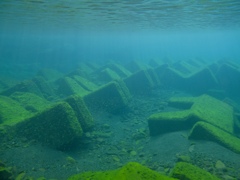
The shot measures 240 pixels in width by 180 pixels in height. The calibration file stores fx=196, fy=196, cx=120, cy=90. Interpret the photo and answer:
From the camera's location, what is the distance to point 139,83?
48.2ft

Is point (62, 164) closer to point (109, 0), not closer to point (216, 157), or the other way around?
point (216, 157)

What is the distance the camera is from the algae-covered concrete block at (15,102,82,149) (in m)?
6.34

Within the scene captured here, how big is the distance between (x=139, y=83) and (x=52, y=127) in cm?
924

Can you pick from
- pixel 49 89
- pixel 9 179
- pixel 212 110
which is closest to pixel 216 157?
pixel 212 110

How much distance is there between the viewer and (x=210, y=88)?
53.0 ft

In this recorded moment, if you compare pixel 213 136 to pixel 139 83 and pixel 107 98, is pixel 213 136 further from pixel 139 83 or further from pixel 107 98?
pixel 139 83

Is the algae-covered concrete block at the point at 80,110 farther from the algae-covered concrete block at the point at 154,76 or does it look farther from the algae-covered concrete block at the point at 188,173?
the algae-covered concrete block at the point at 154,76

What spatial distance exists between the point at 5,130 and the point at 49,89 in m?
8.26

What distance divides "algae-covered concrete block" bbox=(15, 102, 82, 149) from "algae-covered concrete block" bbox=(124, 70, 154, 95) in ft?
28.2

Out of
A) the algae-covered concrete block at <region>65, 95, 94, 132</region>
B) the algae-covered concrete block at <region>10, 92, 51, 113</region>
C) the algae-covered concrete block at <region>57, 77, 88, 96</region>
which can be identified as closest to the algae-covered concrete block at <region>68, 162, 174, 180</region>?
the algae-covered concrete block at <region>65, 95, 94, 132</region>

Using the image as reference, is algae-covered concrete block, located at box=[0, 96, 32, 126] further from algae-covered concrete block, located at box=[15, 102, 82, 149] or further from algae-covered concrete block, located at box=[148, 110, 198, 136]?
algae-covered concrete block, located at box=[148, 110, 198, 136]

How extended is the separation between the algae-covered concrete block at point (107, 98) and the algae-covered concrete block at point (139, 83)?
4.26 meters

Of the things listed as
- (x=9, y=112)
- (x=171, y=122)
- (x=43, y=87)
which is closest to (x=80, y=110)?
(x=9, y=112)

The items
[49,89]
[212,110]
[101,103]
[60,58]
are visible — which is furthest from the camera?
[60,58]
